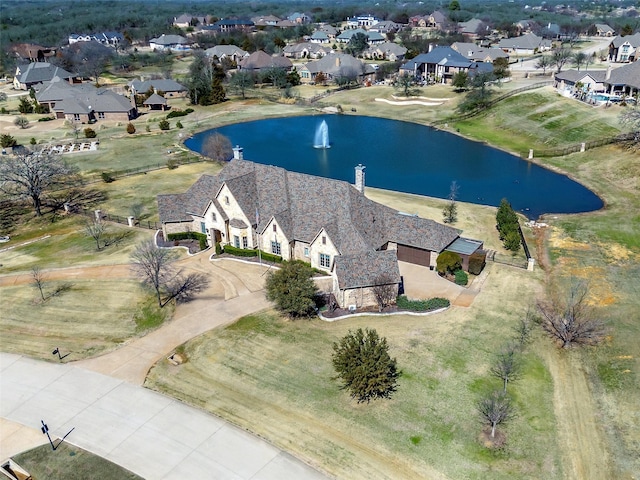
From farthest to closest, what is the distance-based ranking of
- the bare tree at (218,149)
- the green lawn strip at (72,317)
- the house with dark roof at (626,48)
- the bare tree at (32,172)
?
the house with dark roof at (626,48), the bare tree at (218,149), the bare tree at (32,172), the green lawn strip at (72,317)

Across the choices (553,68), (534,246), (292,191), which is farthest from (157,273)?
(553,68)

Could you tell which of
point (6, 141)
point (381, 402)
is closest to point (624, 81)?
point (381, 402)

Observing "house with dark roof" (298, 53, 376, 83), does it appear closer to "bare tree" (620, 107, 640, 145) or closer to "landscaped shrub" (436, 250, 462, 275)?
"bare tree" (620, 107, 640, 145)

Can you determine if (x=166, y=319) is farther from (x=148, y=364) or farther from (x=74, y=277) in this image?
(x=74, y=277)

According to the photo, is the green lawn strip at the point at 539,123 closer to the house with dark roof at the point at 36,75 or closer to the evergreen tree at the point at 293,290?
the evergreen tree at the point at 293,290

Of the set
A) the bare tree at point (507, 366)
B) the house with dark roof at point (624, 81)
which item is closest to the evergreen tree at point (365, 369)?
the bare tree at point (507, 366)

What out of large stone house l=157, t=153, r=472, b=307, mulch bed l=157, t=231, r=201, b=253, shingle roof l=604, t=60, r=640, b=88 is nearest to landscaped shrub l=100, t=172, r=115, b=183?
mulch bed l=157, t=231, r=201, b=253
